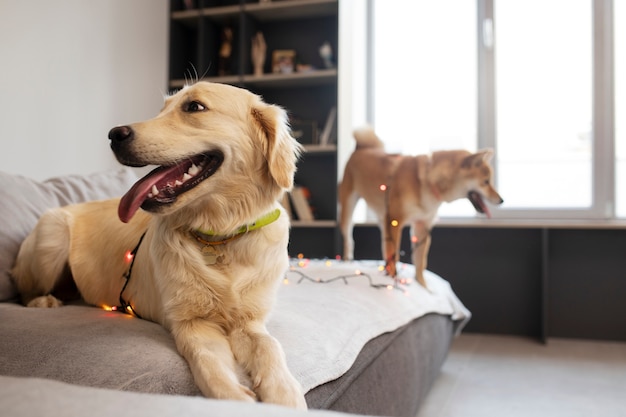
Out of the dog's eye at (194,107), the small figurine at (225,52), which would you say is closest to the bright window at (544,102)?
the small figurine at (225,52)

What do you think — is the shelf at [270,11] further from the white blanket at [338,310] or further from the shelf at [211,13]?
the white blanket at [338,310]

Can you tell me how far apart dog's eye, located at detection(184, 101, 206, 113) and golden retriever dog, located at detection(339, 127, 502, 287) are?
1220mm

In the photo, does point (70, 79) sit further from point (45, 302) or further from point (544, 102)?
point (544, 102)

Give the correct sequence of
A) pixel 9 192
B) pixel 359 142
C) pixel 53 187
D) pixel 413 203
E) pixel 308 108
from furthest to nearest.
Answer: pixel 308 108 < pixel 359 142 < pixel 413 203 < pixel 53 187 < pixel 9 192

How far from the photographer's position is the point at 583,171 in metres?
3.42

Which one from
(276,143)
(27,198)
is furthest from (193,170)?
(27,198)

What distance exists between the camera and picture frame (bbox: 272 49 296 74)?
3648 mm

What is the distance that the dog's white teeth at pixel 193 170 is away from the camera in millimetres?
1127

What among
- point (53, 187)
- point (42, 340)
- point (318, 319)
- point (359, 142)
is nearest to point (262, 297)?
point (318, 319)

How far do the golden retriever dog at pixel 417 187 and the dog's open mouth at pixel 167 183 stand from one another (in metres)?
1.23

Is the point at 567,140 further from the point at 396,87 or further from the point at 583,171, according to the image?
the point at 396,87

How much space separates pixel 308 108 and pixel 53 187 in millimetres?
2184

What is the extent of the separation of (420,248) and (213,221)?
4.52 ft

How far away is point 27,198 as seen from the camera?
1692mm
